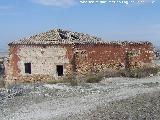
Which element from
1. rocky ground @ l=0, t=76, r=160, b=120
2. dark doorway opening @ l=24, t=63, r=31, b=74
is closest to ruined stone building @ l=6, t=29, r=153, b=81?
dark doorway opening @ l=24, t=63, r=31, b=74

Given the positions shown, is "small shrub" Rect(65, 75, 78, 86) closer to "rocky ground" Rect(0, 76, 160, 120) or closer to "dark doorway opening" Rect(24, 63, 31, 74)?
"rocky ground" Rect(0, 76, 160, 120)

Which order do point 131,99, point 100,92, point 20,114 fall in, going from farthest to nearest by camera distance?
point 100,92 → point 131,99 → point 20,114

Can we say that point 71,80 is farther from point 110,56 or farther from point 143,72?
point 143,72

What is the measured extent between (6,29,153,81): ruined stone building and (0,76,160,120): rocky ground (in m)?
4.92

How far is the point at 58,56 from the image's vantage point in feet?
96.8

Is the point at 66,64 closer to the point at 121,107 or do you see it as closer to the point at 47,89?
the point at 47,89

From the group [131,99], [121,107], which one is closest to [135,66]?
[131,99]

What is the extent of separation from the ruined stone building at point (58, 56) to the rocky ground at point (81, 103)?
16.1 ft

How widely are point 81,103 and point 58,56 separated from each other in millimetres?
11374

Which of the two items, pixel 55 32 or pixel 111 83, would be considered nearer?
pixel 111 83

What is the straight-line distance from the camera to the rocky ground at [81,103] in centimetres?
1528

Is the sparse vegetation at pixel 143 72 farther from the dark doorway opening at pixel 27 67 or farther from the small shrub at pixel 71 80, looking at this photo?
the dark doorway opening at pixel 27 67

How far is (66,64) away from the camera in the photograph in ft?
96.8

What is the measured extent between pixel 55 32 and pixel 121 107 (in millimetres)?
17170
